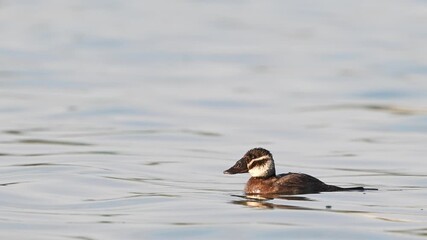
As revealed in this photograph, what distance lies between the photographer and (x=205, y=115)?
22016 millimetres

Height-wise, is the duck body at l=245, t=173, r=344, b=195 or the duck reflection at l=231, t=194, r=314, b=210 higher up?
the duck body at l=245, t=173, r=344, b=195

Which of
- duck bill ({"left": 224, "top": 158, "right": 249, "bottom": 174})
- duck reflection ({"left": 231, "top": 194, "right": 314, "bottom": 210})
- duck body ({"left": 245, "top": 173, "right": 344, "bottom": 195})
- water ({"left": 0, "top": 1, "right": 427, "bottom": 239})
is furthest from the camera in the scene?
duck bill ({"left": 224, "top": 158, "right": 249, "bottom": 174})

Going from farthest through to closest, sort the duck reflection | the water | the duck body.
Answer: the duck body, the duck reflection, the water

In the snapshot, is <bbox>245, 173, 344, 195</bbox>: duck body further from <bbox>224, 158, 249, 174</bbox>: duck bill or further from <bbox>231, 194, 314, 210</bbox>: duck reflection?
<bbox>224, 158, 249, 174</bbox>: duck bill

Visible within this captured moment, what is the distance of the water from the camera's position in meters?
12.6

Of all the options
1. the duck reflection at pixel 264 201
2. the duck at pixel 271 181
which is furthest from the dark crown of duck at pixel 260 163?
the duck reflection at pixel 264 201

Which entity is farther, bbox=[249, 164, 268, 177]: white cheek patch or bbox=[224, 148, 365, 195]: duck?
bbox=[249, 164, 268, 177]: white cheek patch

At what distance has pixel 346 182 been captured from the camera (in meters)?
15.1

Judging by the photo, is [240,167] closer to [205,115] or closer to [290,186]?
[290,186]

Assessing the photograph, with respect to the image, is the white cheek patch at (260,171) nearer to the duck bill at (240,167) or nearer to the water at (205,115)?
the duck bill at (240,167)

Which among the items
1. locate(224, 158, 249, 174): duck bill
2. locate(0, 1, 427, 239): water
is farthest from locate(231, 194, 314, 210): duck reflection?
locate(224, 158, 249, 174): duck bill

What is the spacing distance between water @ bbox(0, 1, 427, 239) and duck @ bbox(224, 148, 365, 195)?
0.22 m

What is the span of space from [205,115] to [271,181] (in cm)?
819

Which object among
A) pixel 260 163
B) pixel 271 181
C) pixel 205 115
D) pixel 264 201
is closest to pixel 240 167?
pixel 260 163
